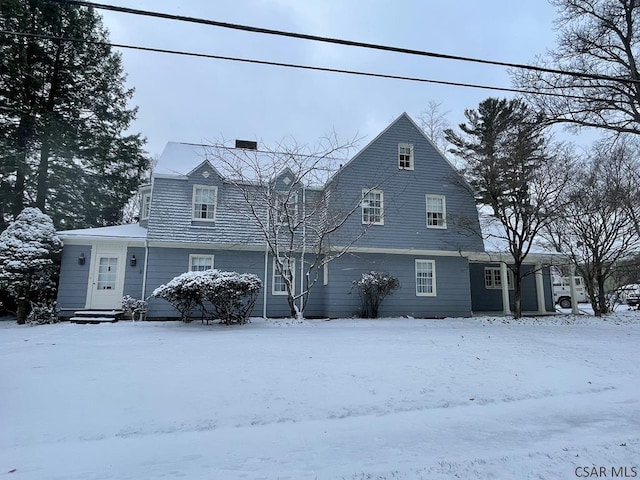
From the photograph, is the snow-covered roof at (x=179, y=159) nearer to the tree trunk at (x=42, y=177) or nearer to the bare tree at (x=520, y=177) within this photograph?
the tree trunk at (x=42, y=177)

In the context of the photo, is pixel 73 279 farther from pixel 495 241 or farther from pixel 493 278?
pixel 493 278

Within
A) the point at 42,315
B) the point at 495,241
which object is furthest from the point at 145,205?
the point at 495,241

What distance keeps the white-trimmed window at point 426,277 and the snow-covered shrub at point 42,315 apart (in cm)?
1331

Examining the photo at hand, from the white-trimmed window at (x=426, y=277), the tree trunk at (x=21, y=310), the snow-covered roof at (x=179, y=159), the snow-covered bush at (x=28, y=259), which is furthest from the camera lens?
the white-trimmed window at (x=426, y=277)

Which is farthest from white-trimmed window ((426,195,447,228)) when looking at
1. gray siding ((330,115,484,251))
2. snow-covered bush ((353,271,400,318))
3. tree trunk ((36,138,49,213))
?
tree trunk ((36,138,49,213))

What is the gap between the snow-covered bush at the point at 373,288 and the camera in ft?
47.4

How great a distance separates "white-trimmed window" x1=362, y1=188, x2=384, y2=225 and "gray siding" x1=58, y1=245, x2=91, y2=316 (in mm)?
10453

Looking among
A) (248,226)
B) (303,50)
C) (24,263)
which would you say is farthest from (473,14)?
(24,263)

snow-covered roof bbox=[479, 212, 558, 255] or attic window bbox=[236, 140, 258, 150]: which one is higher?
attic window bbox=[236, 140, 258, 150]

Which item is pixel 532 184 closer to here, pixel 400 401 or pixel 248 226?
pixel 248 226

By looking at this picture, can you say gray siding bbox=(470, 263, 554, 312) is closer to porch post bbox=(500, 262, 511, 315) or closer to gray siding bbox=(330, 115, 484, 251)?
porch post bbox=(500, 262, 511, 315)

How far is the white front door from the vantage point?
45.2ft

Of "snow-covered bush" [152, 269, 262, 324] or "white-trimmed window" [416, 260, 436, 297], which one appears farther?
"white-trimmed window" [416, 260, 436, 297]

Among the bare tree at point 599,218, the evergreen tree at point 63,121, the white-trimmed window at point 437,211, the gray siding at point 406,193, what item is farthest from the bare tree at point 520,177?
the evergreen tree at point 63,121
